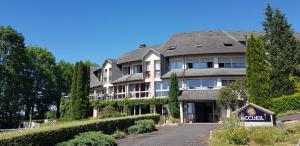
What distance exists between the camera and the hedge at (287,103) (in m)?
33.5

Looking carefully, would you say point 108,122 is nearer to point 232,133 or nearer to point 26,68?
point 232,133

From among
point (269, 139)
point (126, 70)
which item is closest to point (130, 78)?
point (126, 70)

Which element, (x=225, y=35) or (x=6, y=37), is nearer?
(x=225, y=35)

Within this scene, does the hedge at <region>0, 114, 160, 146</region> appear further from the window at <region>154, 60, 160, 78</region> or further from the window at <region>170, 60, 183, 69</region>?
the window at <region>170, 60, 183, 69</region>

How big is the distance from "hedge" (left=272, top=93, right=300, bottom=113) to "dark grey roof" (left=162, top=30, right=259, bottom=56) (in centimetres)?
947

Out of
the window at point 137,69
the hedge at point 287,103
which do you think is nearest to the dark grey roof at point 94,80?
the window at point 137,69

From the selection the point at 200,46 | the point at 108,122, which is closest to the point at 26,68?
the point at 200,46

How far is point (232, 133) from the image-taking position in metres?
16.4

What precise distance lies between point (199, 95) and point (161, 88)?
610 centimetres

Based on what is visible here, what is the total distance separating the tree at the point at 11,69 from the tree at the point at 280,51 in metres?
40.5

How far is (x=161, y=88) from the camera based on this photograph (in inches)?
1715

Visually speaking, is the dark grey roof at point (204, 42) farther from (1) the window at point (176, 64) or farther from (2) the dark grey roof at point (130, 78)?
(2) the dark grey roof at point (130, 78)

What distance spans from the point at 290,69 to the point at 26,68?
45472 mm

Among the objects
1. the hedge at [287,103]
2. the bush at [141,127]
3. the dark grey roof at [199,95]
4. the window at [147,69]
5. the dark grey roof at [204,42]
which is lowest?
the bush at [141,127]
